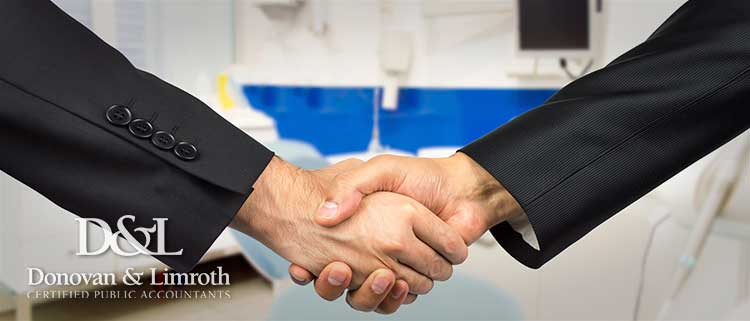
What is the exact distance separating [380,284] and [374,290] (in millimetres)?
14

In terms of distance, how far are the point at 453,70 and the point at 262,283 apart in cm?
126

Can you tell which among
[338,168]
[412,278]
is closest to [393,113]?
[338,168]

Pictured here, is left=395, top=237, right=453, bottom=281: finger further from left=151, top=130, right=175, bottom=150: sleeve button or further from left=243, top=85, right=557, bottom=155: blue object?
left=243, top=85, right=557, bottom=155: blue object

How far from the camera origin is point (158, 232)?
2.85 ft

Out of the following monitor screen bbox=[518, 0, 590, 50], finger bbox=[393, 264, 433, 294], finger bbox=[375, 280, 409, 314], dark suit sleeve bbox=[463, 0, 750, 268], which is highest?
monitor screen bbox=[518, 0, 590, 50]

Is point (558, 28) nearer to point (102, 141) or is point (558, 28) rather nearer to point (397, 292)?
point (397, 292)

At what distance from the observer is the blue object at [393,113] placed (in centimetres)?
228

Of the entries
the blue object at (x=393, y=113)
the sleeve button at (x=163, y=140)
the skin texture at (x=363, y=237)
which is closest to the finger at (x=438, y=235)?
the skin texture at (x=363, y=237)

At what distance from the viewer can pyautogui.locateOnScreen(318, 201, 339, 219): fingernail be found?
3.24 ft

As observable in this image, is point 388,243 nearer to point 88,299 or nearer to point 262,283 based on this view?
point 262,283

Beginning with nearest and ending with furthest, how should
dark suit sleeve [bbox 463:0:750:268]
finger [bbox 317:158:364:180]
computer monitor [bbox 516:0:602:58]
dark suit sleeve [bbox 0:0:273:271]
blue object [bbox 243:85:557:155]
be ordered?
dark suit sleeve [bbox 0:0:273:271] → dark suit sleeve [bbox 463:0:750:268] → finger [bbox 317:158:364:180] → computer monitor [bbox 516:0:602:58] → blue object [bbox 243:85:557:155]

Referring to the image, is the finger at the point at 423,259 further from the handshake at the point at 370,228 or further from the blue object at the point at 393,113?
the blue object at the point at 393,113

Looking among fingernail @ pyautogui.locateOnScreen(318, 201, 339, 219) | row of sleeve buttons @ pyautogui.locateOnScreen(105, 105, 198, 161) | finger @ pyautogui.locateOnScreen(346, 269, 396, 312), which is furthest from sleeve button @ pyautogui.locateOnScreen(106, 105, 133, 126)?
finger @ pyautogui.locateOnScreen(346, 269, 396, 312)

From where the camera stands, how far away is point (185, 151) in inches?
33.6
